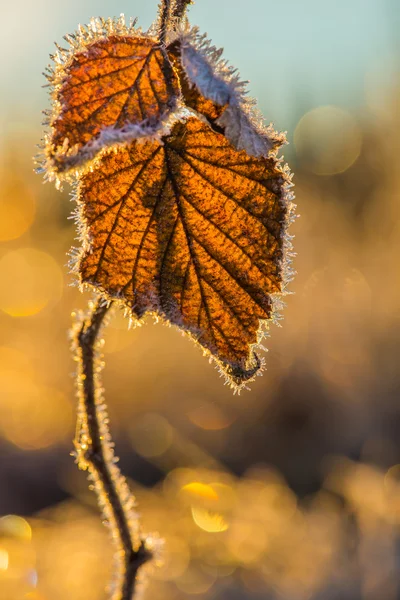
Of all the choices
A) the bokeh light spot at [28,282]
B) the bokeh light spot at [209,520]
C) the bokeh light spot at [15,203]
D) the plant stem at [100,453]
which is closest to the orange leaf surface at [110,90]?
the plant stem at [100,453]

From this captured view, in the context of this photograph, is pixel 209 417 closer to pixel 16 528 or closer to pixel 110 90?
pixel 16 528

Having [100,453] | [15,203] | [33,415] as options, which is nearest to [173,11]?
[100,453]

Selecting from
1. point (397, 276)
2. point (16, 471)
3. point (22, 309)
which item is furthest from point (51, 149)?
point (22, 309)

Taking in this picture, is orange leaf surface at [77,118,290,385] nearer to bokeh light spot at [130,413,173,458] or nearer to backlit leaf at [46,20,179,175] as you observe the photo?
backlit leaf at [46,20,179,175]

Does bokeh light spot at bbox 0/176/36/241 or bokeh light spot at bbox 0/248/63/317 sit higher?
bokeh light spot at bbox 0/176/36/241

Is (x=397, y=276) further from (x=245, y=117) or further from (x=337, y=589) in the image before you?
(x=245, y=117)

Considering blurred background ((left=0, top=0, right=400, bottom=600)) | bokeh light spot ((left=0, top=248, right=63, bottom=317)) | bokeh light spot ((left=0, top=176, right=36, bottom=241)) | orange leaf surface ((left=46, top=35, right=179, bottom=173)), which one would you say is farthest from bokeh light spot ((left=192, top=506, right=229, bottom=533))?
bokeh light spot ((left=0, top=176, right=36, bottom=241))

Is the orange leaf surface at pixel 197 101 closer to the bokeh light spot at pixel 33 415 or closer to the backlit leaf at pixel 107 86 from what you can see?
the backlit leaf at pixel 107 86
